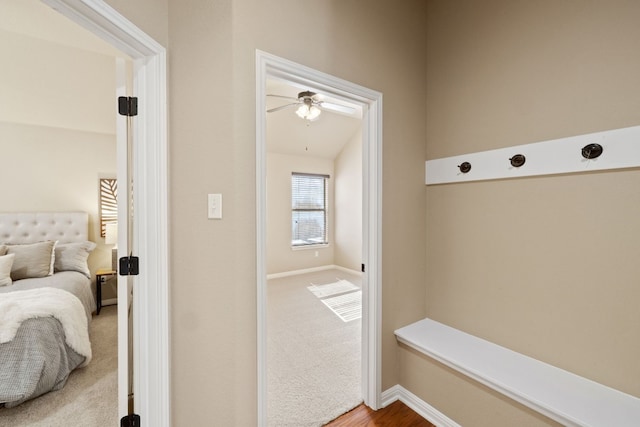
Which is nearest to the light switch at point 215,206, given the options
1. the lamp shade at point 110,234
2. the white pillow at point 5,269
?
the white pillow at point 5,269

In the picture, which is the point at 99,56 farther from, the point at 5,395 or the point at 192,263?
the point at 5,395

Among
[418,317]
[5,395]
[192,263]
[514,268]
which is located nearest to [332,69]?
[192,263]

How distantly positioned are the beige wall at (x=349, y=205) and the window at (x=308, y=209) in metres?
0.33

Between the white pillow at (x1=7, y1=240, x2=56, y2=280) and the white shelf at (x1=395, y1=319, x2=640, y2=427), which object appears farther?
the white pillow at (x1=7, y1=240, x2=56, y2=280)

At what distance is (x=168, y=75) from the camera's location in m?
1.39

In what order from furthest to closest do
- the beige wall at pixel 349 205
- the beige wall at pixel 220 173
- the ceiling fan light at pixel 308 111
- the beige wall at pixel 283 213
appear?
the beige wall at pixel 349 205, the beige wall at pixel 283 213, the ceiling fan light at pixel 308 111, the beige wall at pixel 220 173

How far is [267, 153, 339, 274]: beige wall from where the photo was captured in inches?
208

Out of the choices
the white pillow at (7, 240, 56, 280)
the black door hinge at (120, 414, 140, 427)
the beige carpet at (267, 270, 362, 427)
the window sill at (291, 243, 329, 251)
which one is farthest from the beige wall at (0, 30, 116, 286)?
the window sill at (291, 243, 329, 251)

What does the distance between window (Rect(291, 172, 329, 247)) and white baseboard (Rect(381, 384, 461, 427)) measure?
3951 mm

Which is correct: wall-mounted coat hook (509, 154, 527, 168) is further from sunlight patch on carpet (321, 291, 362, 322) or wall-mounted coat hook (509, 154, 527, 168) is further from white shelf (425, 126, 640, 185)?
sunlight patch on carpet (321, 291, 362, 322)

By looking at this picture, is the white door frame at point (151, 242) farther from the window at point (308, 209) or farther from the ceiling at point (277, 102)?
the window at point (308, 209)

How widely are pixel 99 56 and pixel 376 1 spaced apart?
2747mm

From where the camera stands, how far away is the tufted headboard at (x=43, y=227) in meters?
3.15

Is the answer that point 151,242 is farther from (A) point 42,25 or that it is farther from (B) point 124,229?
(A) point 42,25
